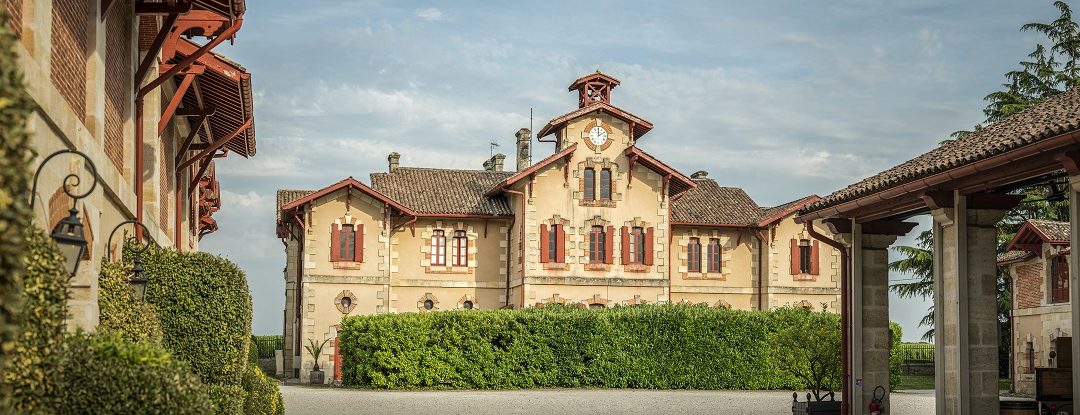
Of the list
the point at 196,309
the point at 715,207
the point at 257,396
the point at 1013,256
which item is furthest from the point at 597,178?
the point at 196,309

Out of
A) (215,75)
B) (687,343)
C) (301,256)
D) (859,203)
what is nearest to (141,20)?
(215,75)

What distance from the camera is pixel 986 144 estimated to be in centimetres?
1359

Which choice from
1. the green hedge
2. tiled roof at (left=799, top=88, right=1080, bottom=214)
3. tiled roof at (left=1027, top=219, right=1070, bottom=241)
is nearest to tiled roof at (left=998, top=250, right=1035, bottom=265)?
tiled roof at (left=1027, top=219, right=1070, bottom=241)

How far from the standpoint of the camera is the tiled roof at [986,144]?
1218 cm

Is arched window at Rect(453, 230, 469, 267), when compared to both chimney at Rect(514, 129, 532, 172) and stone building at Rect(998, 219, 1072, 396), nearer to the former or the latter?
chimney at Rect(514, 129, 532, 172)

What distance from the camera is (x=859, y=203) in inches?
643

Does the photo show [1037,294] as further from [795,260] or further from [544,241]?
[544,241]

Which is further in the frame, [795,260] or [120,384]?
[795,260]

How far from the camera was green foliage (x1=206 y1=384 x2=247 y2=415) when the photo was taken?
40.1ft

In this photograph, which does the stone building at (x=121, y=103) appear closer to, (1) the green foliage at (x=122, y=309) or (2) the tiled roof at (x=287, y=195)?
(1) the green foliage at (x=122, y=309)

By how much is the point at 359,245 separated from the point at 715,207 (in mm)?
13460

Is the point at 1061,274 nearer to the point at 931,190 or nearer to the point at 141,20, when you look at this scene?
the point at 931,190

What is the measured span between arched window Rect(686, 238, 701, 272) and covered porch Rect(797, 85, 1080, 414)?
2437 centimetres

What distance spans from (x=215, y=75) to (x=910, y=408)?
1712 cm
